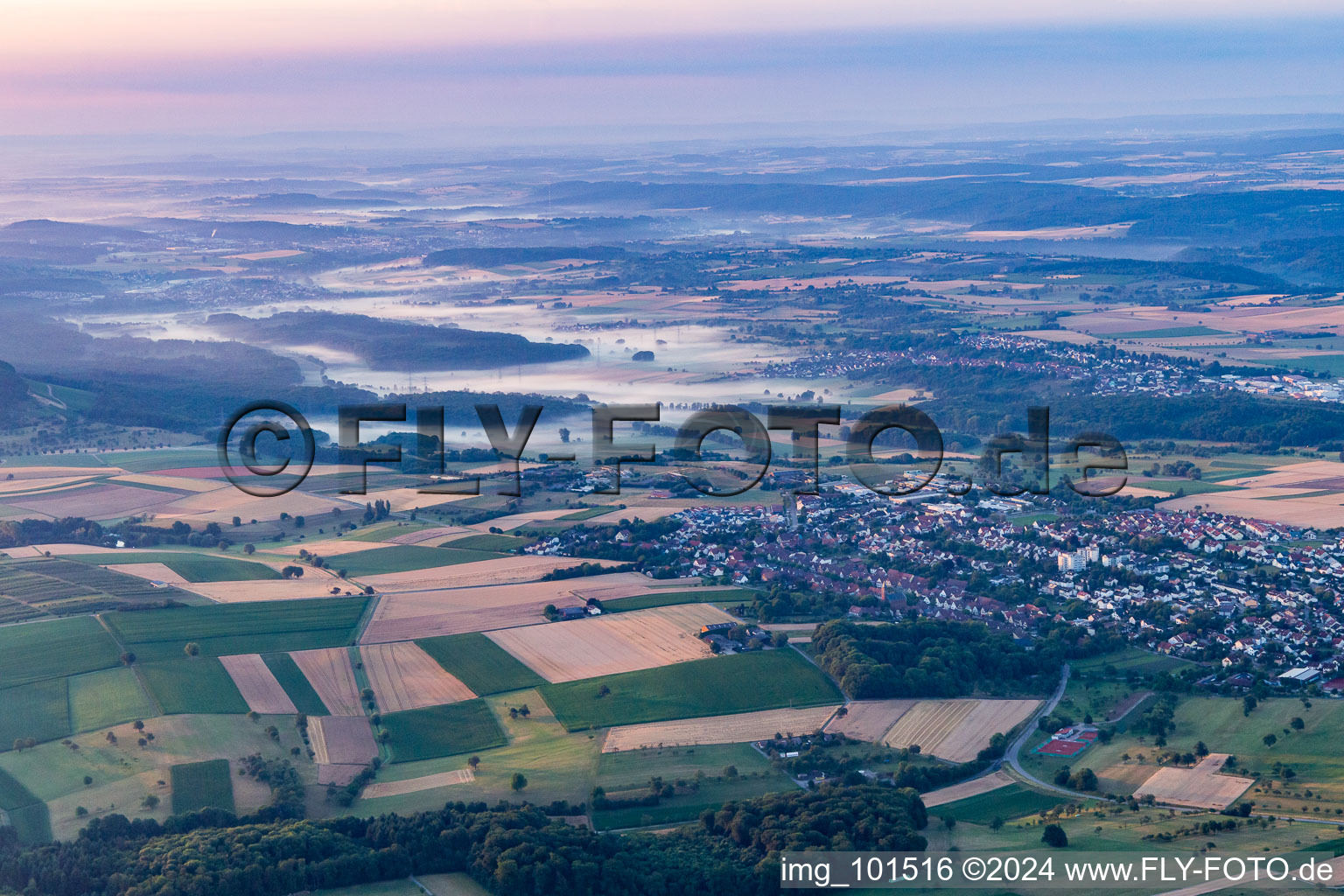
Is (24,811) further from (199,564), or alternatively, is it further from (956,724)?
(956,724)

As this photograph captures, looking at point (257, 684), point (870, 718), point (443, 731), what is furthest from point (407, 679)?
point (870, 718)

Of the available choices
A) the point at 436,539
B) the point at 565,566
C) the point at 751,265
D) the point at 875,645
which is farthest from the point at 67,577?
the point at 751,265

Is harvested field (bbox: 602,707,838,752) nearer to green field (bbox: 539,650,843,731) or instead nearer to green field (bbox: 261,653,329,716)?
green field (bbox: 539,650,843,731)

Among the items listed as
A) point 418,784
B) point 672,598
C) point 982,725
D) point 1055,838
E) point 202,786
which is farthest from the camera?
point 672,598

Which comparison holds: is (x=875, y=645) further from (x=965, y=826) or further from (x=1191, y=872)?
(x=1191, y=872)

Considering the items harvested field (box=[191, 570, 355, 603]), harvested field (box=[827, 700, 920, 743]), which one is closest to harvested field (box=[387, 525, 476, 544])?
harvested field (box=[191, 570, 355, 603])

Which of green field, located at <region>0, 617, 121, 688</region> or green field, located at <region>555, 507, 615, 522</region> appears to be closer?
green field, located at <region>0, 617, 121, 688</region>
